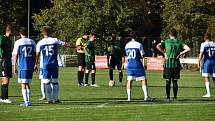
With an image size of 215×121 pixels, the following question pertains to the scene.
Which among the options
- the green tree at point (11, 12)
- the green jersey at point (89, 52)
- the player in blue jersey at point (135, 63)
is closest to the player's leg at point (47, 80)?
the player in blue jersey at point (135, 63)

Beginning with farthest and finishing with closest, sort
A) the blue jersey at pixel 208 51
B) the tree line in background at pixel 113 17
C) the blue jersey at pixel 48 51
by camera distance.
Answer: the tree line in background at pixel 113 17 → the blue jersey at pixel 208 51 → the blue jersey at pixel 48 51

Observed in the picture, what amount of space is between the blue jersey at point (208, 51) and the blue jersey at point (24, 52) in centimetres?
624

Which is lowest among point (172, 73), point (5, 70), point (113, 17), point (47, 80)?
point (47, 80)

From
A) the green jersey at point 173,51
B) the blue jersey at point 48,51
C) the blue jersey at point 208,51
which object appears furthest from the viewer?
the blue jersey at point 208,51

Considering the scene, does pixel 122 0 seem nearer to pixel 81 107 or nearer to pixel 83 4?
pixel 83 4

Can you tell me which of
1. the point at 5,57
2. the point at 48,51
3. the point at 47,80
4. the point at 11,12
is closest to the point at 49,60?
the point at 48,51

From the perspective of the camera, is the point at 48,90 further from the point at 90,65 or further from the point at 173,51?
the point at 90,65

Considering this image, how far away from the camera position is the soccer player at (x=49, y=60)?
18.4 meters

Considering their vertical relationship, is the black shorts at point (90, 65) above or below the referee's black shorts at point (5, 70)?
above

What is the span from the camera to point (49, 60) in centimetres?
1845

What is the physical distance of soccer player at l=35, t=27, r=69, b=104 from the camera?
1841 cm

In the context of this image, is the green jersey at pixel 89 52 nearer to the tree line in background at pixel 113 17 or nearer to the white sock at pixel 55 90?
the white sock at pixel 55 90

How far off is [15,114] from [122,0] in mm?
48608

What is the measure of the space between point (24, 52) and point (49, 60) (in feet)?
2.81
